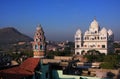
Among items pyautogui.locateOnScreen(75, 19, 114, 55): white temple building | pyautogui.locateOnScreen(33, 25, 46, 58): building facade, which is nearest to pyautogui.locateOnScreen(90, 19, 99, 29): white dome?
pyautogui.locateOnScreen(75, 19, 114, 55): white temple building

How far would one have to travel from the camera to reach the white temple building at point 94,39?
57.2m

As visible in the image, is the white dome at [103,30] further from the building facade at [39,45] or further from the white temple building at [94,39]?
the building facade at [39,45]

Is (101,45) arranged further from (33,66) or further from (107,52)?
(33,66)

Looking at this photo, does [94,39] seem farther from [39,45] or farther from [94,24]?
[39,45]

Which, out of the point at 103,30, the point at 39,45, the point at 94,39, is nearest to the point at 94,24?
the point at 103,30

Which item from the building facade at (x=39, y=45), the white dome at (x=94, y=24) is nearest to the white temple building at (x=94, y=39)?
the white dome at (x=94, y=24)

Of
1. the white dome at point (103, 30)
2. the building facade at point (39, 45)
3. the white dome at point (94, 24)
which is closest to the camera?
the building facade at point (39, 45)

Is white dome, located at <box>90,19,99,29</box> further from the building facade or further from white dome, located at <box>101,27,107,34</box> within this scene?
the building facade

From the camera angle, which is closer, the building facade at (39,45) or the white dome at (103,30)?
the building facade at (39,45)

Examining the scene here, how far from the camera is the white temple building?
188 feet

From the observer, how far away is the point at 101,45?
5788cm

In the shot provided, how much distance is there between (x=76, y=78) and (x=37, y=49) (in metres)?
3.77

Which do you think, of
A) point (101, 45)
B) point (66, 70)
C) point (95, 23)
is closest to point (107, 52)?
point (101, 45)

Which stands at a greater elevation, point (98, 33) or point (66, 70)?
point (98, 33)
